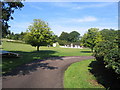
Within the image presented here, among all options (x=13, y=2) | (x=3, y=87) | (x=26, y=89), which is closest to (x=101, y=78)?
(x=26, y=89)

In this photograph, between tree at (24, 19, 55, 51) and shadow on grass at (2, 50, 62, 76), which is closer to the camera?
shadow on grass at (2, 50, 62, 76)

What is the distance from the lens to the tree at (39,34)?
101 ft

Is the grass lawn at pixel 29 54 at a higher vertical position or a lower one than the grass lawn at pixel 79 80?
higher

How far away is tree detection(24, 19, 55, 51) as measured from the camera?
1211 inches

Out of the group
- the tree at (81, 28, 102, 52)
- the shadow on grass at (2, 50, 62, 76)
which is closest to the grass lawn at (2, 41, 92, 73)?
the shadow on grass at (2, 50, 62, 76)

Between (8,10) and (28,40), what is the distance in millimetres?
15308

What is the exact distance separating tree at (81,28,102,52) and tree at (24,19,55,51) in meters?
9.89

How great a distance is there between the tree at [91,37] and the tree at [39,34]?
9.89 metres

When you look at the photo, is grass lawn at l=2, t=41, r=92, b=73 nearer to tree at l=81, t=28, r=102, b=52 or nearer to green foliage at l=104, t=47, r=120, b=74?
tree at l=81, t=28, r=102, b=52

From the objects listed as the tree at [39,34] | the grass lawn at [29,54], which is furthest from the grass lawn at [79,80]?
the tree at [39,34]

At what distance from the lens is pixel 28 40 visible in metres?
31.8

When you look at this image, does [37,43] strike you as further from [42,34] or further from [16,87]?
[16,87]

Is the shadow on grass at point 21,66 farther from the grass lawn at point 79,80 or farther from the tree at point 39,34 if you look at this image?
the tree at point 39,34

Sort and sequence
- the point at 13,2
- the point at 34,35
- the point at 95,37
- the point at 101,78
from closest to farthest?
1. the point at 101,78
2. the point at 13,2
3. the point at 34,35
4. the point at 95,37
